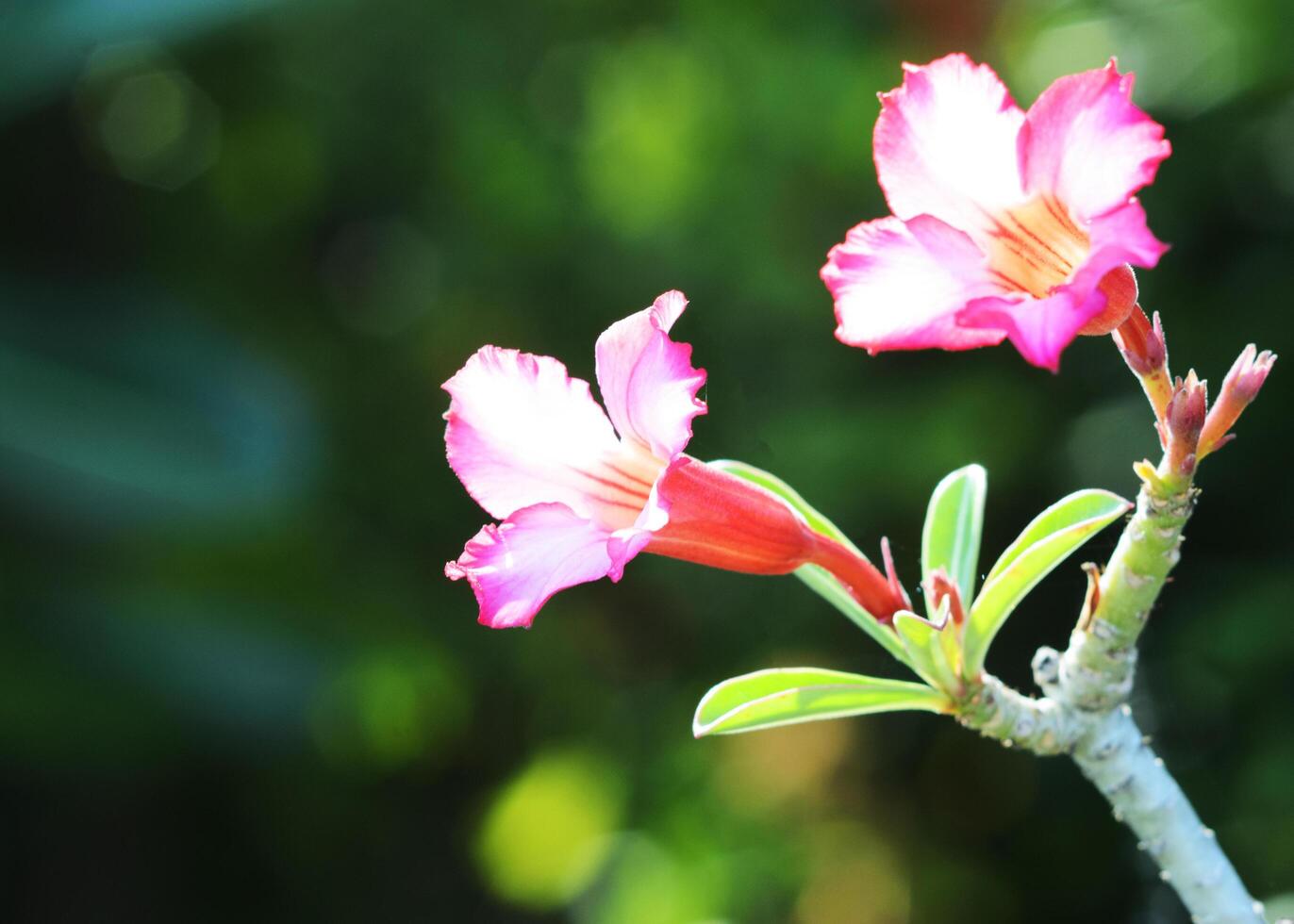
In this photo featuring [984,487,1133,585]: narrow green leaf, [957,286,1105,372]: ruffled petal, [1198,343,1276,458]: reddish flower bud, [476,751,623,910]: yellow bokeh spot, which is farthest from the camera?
[476,751,623,910]: yellow bokeh spot

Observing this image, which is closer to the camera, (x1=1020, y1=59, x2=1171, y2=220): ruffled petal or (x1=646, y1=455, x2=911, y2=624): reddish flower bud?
(x1=1020, y1=59, x2=1171, y2=220): ruffled petal

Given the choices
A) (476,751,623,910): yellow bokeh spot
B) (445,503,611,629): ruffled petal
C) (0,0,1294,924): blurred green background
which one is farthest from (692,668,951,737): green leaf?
(476,751,623,910): yellow bokeh spot

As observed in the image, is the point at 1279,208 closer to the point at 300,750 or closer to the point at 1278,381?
the point at 1278,381

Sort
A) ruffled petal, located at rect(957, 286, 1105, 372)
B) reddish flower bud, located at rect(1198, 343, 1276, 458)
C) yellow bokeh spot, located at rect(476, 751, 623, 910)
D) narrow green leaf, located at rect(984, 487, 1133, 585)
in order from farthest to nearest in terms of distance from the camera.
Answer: yellow bokeh spot, located at rect(476, 751, 623, 910)
narrow green leaf, located at rect(984, 487, 1133, 585)
reddish flower bud, located at rect(1198, 343, 1276, 458)
ruffled petal, located at rect(957, 286, 1105, 372)

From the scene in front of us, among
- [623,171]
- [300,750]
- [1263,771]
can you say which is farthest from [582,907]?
[623,171]

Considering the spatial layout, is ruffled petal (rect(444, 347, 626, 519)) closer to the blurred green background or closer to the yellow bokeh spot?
the blurred green background

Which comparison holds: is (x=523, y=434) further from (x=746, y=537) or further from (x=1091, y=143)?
(x=1091, y=143)
